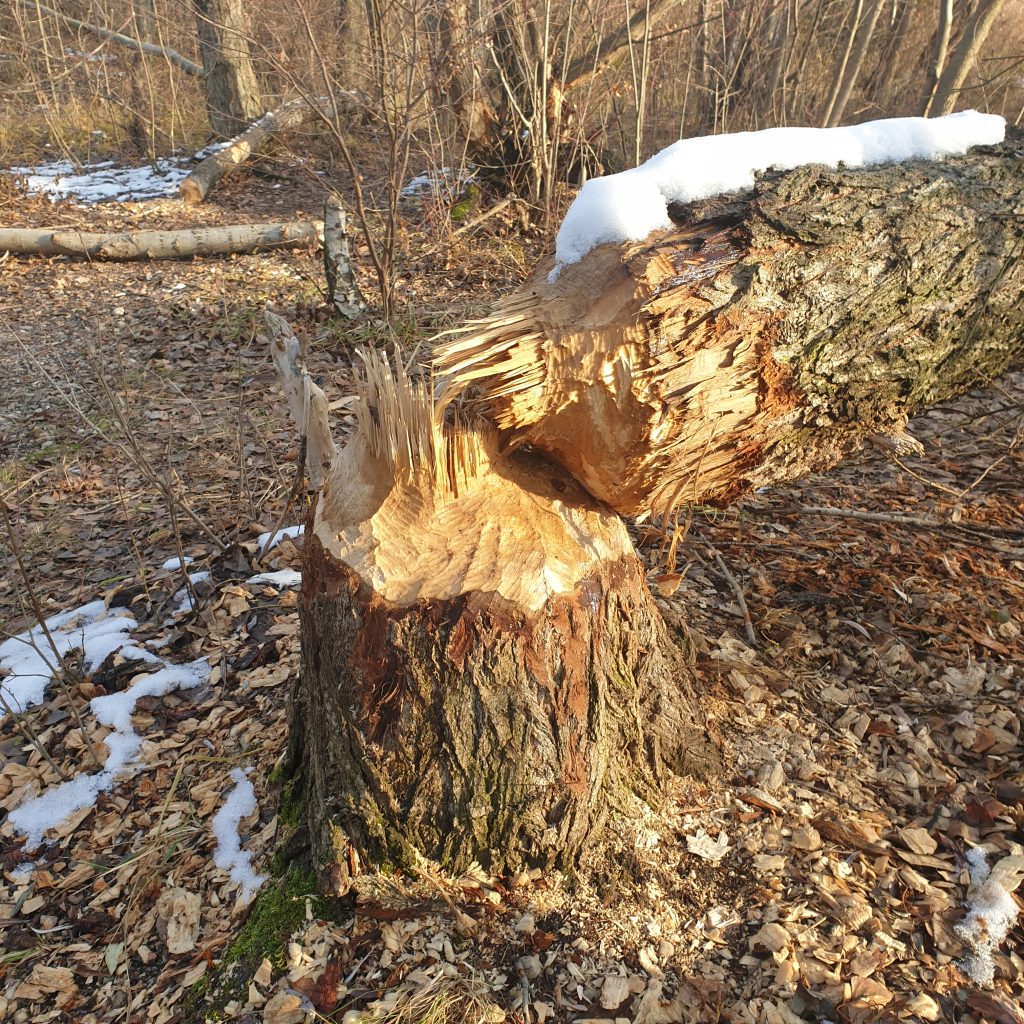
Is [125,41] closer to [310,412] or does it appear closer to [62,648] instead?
[62,648]

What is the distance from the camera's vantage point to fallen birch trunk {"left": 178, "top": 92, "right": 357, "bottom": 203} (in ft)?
28.1

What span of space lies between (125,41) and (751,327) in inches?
448

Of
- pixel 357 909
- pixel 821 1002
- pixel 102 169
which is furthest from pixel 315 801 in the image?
→ pixel 102 169

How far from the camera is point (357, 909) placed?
1641mm

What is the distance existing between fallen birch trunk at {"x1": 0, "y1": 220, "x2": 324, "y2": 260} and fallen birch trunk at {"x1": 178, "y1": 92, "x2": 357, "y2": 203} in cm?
185

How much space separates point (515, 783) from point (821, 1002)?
783 mm

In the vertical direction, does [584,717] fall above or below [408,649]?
below

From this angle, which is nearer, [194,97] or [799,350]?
[799,350]

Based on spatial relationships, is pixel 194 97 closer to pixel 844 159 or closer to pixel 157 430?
pixel 157 430

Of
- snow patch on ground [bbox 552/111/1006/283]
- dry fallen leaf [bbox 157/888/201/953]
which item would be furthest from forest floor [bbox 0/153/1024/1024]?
snow patch on ground [bbox 552/111/1006/283]

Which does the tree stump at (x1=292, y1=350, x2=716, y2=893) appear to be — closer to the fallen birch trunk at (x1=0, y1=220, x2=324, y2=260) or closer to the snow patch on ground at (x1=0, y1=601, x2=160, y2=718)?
the snow patch on ground at (x1=0, y1=601, x2=160, y2=718)

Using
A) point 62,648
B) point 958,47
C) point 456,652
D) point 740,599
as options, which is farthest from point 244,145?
point 456,652

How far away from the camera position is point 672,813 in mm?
1807

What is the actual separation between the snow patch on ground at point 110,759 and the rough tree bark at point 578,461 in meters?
0.83
